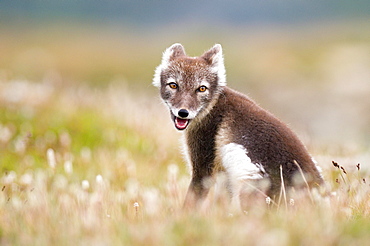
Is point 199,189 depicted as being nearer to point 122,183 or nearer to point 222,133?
point 222,133

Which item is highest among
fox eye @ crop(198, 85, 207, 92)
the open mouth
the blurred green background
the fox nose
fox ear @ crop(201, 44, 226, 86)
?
fox ear @ crop(201, 44, 226, 86)

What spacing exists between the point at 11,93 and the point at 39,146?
7.19 ft

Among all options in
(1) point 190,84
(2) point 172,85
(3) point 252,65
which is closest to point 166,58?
(2) point 172,85

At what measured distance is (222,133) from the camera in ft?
21.5

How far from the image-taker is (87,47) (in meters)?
65.9

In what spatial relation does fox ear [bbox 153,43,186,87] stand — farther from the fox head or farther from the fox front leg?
the fox front leg

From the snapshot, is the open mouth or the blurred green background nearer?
the open mouth

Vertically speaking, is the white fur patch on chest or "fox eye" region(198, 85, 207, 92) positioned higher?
"fox eye" region(198, 85, 207, 92)

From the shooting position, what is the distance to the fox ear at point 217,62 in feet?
23.6

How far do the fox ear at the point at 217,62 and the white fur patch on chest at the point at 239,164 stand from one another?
1.15 m

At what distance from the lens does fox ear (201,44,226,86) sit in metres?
7.18

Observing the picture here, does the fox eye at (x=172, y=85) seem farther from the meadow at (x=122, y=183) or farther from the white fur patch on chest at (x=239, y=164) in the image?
the meadow at (x=122, y=183)

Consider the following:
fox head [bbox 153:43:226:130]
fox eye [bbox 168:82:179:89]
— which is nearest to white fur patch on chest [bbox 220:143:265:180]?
fox head [bbox 153:43:226:130]

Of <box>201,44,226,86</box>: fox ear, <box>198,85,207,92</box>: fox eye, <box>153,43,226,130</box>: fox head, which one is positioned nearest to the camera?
<box>153,43,226,130</box>: fox head
